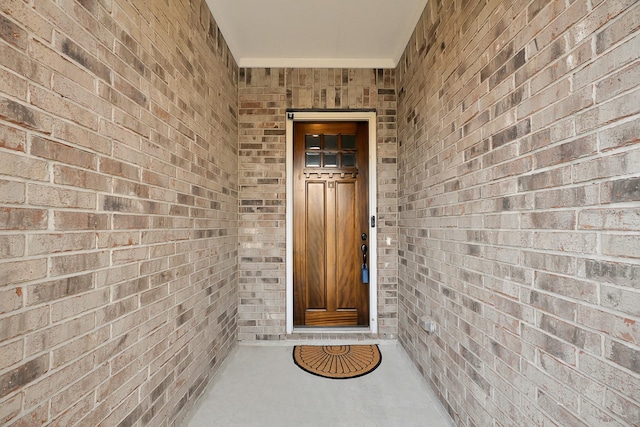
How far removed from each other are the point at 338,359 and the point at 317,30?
284 cm

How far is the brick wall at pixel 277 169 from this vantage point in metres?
2.93

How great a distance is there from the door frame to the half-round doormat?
0.20 meters

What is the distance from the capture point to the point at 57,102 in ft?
3.07

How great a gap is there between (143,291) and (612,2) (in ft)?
6.47

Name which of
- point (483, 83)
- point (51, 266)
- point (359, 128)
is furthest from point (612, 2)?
point (359, 128)

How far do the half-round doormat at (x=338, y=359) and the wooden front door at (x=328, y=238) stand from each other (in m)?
0.30

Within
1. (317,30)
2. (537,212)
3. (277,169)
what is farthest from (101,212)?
(317,30)

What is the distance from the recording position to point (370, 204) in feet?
9.78

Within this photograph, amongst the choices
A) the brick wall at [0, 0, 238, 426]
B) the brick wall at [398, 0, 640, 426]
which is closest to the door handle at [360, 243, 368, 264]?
the brick wall at [398, 0, 640, 426]

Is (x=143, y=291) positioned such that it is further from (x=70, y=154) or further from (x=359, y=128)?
(x=359, y=128)

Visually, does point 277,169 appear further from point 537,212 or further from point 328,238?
point 537,212

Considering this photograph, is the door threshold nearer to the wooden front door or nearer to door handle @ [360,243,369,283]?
the wooden front door

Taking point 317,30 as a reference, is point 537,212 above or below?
below

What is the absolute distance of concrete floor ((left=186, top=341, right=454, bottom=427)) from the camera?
181 cm
